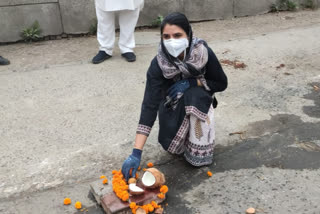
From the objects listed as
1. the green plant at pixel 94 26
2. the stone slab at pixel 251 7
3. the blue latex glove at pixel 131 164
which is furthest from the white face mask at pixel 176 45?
the stone slab at pixel 251 7

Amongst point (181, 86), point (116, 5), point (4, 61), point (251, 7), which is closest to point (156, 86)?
point (181, 86)

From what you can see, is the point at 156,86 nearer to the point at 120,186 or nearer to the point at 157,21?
the point at 120,186

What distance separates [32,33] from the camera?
210 inches

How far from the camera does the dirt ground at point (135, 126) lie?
2330mm

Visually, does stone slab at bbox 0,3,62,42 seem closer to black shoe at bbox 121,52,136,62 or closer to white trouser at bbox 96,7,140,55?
white trouser at bbox 96,7,140,55

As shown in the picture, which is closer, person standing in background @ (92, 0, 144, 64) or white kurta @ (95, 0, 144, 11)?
white kurta @ (95, 0, 144, 11)

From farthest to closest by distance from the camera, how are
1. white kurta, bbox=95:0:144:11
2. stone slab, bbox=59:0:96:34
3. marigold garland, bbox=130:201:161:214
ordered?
stone slab, bbox=59:0:96:34, white kurta, bbox=95:0:144:11, marigold garland, bbox=130:201:161:214

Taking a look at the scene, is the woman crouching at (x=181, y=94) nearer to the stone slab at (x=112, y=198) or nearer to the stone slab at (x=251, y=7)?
the stone slab at (x=112, y=198)

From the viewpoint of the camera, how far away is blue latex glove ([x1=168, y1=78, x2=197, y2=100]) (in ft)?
8.09

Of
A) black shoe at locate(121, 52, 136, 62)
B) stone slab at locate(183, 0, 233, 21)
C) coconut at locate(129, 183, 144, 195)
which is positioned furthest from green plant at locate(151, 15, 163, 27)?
coconut at locate(129, 183, 144, 195)

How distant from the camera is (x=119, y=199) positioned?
2.18 meters

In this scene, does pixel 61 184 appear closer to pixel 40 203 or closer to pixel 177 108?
pixel 40 203

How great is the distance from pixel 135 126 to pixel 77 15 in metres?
3.09

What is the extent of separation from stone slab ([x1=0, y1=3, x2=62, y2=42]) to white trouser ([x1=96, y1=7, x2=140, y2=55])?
4.01 ft
